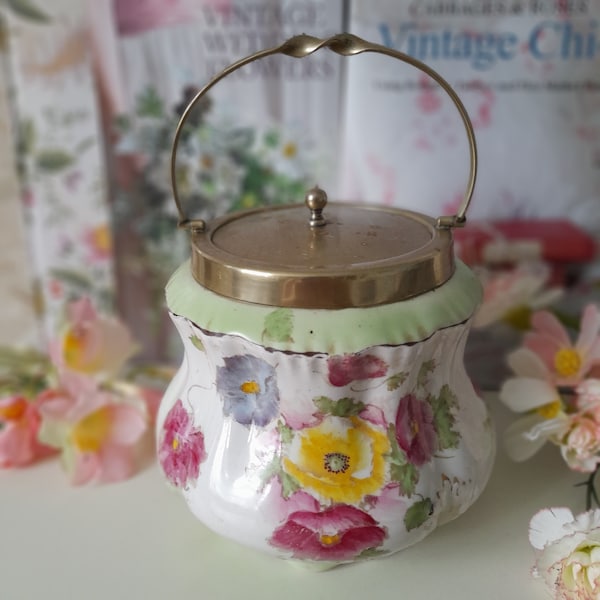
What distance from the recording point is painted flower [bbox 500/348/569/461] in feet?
1.80

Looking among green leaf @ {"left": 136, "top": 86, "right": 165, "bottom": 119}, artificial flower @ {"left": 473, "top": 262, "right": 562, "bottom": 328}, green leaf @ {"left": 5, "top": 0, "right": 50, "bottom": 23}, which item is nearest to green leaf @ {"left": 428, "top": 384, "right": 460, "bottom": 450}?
artificial flower @ {"left": 473, "top": 262, "right": 562, "bottom": 328}

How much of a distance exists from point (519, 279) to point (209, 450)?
0.39 m

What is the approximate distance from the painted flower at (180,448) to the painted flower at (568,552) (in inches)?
8.9

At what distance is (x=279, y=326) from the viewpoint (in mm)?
398

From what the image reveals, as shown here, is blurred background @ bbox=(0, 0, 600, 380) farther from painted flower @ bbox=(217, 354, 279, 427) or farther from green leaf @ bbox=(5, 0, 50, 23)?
painted flower @ bbox=(217, 354, 279, 427)

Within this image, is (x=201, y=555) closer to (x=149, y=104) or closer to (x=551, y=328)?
(x=551, y=328)

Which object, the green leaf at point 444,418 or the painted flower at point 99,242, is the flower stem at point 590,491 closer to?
the green leaf at point 444,418

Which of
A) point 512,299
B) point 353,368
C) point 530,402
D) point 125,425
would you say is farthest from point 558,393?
point 125,425

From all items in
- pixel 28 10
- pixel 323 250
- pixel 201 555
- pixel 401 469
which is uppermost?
pixel 28 10

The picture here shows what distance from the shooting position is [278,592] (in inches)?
18.1

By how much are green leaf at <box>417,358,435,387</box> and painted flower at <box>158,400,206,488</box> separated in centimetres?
15

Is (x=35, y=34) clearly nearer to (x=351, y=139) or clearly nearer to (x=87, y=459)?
(x=351, y=139)

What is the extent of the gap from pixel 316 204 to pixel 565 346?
0.26 m

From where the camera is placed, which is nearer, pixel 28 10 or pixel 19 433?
pixel 19 433
